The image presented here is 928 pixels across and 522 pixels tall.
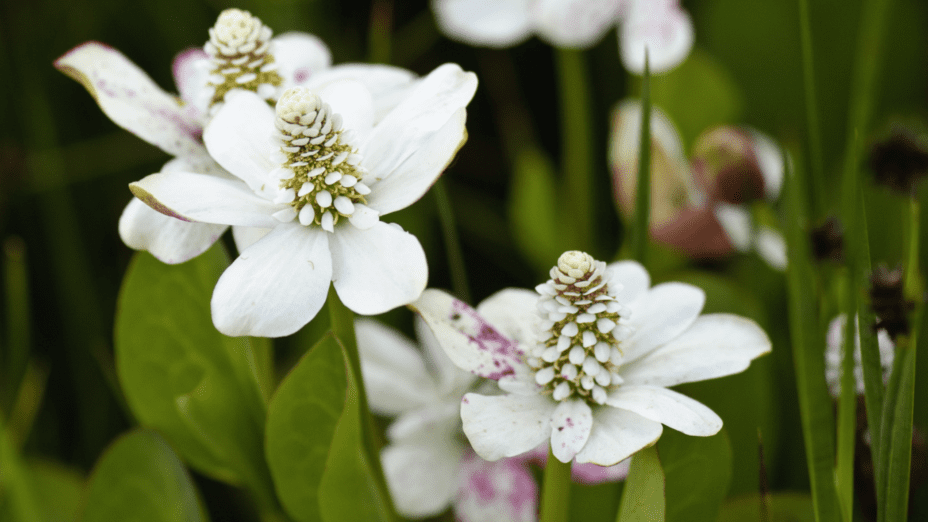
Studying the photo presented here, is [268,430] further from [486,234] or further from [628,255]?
[486,234]

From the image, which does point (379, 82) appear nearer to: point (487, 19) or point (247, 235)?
point (247, 235)

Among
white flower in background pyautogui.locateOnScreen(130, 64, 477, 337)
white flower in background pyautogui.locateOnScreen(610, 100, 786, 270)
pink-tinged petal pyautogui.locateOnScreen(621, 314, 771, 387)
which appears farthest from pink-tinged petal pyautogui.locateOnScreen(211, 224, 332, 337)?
white flower in background pyautogui.locateOnScreen(610, 100, 786, 270)

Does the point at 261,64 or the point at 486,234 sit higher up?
the point at 261,64

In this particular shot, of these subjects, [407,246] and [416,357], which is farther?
[416,357]

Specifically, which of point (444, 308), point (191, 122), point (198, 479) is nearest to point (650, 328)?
point (444, 308)

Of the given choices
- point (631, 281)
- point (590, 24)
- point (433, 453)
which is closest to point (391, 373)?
point (433, 453)
